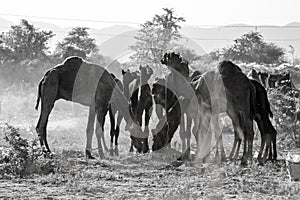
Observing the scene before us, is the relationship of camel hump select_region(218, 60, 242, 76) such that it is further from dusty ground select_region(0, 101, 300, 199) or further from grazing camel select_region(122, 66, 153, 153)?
grazing camel select_region(122, 66, 153, 153)

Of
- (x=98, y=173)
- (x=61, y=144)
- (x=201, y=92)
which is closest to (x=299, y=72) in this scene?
(x=61, y=144)

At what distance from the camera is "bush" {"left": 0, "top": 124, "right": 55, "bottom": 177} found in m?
10.2

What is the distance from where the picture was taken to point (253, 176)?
381 inches

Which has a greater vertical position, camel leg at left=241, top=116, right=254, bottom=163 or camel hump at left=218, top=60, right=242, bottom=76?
camel hump at left=218, top=60, right=242, bottom=76

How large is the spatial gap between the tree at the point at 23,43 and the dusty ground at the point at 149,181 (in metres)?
39.6

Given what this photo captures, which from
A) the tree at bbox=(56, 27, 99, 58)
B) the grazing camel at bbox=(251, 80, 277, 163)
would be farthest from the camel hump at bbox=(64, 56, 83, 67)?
the tree at bbox=(56, 27, 99, 58)

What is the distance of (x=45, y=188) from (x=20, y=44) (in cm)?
4422

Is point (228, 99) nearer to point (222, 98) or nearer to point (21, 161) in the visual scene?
point (222, 98)

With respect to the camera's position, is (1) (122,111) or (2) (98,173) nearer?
(2) (98,173)

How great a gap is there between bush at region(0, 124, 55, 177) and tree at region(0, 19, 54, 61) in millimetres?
40874

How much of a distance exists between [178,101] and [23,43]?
4140 centimetres

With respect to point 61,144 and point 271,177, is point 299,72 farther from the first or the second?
point 271,177

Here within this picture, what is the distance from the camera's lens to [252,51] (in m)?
54.4

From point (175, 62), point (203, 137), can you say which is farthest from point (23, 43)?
point (203, 137)
